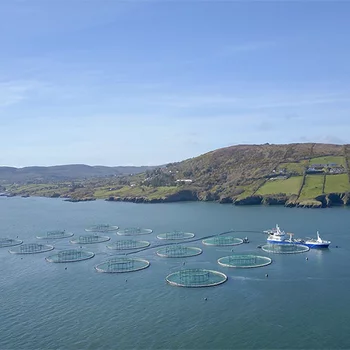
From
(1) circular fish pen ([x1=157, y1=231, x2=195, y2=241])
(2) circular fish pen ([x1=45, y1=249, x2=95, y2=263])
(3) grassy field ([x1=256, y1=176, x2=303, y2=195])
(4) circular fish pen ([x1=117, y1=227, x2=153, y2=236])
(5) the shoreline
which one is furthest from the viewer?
(3) grassy field ([x1=256, y1=176, x2=303, y2=195])

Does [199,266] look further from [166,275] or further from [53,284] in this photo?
[53,284]

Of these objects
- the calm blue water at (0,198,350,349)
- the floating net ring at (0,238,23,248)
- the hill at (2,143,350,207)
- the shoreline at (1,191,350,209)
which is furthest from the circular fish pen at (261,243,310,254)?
the hill at (2,143,350,207)

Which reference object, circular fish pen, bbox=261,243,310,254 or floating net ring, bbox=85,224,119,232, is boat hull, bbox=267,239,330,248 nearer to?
circular fish pen, bbox=261,243,310,254

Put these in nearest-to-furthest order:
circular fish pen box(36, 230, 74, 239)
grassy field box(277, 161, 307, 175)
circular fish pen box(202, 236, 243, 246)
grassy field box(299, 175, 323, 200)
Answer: circular fish pen box(202, 236, 243, 246)
circular fish pen box(36, 230, 74, 239)
grassy field box(299, 175, 323, 200)
grassy field box(277, 161, 307, 175)

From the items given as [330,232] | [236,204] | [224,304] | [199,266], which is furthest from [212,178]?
[224,304]

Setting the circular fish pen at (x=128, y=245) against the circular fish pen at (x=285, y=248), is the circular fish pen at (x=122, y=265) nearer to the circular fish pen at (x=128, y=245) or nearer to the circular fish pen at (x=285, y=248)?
the circular fish pen at (x=128, y=245)

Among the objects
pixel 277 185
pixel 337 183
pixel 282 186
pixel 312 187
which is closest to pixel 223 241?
pixel 312 187

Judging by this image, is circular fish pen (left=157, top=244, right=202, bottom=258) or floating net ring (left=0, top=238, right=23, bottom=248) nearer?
circular fish pen (left=157, top=244, right=202, bottom=258)

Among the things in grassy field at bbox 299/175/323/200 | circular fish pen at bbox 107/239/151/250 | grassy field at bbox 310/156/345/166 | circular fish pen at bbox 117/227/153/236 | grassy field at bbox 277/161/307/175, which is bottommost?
circular fish pen at bbox 107/239/151/250
